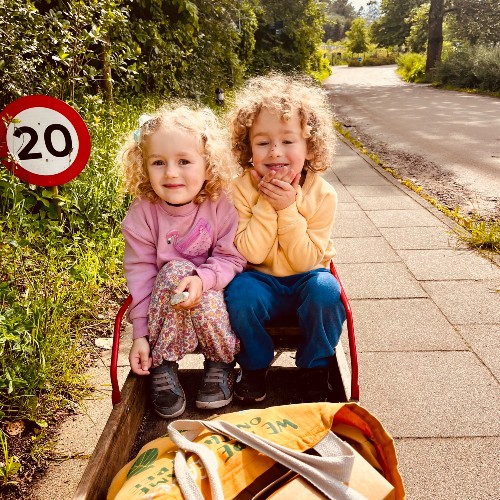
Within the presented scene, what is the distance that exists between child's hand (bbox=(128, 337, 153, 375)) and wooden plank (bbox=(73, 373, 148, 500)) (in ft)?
0.12

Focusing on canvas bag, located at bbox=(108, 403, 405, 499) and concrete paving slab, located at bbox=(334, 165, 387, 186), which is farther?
concrete paving slab, located at bbox=(334, 165, 387, 186)

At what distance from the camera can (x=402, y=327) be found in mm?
3693

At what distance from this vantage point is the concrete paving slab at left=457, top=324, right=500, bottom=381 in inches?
127

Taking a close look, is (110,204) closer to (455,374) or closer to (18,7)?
(18,7)

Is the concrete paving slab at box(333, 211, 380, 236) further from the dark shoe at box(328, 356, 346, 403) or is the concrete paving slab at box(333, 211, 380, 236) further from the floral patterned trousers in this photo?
the floral patterned trousers

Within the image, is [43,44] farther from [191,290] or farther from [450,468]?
[450,468]

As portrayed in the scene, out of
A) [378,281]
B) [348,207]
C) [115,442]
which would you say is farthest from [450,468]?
[348,207]

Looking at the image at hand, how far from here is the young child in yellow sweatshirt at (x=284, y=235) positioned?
2.16 metres

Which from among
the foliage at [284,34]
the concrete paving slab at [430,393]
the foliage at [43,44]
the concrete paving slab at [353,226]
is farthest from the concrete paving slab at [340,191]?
the foliage at [284,34]

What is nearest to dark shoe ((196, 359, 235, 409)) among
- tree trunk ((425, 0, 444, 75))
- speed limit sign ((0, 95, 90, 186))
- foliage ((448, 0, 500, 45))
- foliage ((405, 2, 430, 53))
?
speed limit sign ((0, 95, 90, 186))

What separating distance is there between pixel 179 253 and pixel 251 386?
2.07 feet

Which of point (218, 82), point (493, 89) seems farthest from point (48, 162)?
point (493, 89)

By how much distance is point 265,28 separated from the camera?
2375 cm

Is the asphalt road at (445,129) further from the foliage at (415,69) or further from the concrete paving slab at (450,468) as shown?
the foliage at (415,69)
